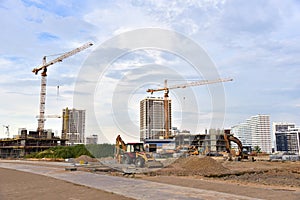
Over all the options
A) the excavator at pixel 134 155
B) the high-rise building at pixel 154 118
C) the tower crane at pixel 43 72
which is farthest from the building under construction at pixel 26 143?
the excavator at pixel 134 155

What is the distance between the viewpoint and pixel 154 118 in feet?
332

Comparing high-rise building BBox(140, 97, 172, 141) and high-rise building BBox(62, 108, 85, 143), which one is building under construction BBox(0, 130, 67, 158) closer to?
high-rise building BBox(62, 108, 85, 143)

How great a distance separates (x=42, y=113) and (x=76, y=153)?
41.5 meters

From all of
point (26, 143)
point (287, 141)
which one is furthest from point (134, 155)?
point (287, 141)

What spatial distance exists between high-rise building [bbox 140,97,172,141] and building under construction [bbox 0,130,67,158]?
25.1 m

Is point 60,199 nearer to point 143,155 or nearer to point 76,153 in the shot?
point 143,155

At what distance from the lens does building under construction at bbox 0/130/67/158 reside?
72625 mm

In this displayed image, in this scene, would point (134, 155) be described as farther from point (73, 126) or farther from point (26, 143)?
point (73, 126)

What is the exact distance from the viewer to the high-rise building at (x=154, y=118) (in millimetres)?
89438

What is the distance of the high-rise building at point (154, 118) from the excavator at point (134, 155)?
59295 millimetres

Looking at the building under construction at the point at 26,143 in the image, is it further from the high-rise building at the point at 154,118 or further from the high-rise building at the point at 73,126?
the high-rise building at the point at 154,118

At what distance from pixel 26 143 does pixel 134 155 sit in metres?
55.8

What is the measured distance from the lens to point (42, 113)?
3423 inches

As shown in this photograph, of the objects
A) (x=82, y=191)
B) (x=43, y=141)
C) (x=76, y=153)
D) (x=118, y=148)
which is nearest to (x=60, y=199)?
(x=82, y=191)
